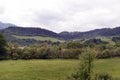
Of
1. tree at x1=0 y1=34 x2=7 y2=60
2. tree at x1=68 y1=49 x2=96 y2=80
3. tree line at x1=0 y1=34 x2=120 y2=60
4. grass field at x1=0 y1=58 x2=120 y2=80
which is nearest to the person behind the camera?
tree at x1=68 y1=49 x2=96 y2=80

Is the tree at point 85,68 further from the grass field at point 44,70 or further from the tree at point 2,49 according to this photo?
the tree at point 2,49

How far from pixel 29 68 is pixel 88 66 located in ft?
150

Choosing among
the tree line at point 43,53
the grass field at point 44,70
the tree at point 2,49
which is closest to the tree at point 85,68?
the grass field at point 44,70

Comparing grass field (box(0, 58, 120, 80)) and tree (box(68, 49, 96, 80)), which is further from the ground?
tree (box(68, 49, 96, 80))

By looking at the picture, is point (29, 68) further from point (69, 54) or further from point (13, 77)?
point (69, 54)

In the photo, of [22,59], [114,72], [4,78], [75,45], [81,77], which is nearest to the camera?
[81,77]

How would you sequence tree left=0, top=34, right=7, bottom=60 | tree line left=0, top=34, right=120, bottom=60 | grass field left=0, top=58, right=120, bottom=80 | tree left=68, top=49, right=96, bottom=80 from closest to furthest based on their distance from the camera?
tree left=68, top=49, right=96, bottom=80 → grass field left=0, top=58, right=120, bottom=80 → tree line left=0, top=34, right=120, bottom=60 → tree left=0, top=34, right=7, bottom=60

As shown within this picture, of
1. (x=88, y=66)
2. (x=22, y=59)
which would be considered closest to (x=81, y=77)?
(x=88, y=66)

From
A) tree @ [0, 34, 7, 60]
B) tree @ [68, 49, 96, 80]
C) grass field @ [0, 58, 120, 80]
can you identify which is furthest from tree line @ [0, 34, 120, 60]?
tree @ [68, 49, 96, 80]

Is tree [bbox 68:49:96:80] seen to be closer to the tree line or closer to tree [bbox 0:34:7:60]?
the tree line

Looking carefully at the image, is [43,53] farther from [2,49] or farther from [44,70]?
[44,70]

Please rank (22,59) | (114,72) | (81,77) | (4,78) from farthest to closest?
(22,59) < (114,72) < (4,78) < (81,77)

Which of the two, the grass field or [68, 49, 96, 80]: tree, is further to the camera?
the grass field

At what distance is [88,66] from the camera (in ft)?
263
